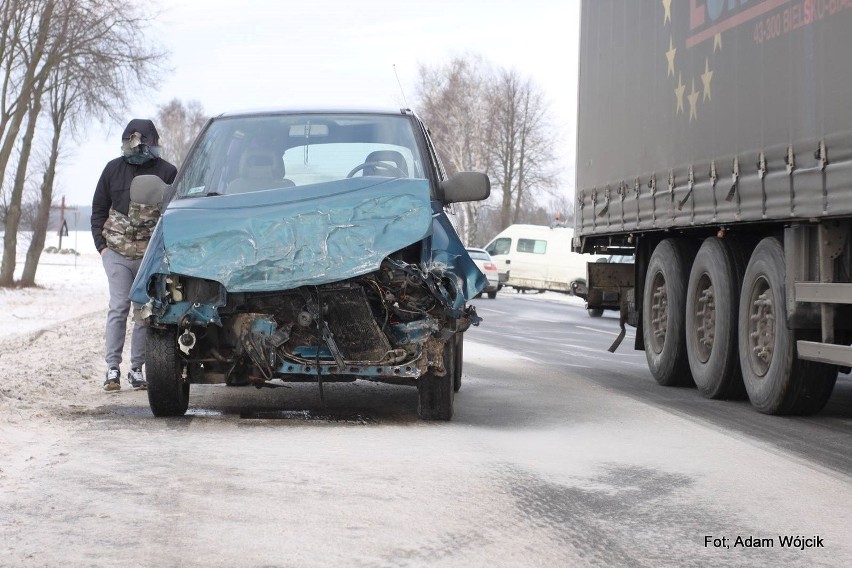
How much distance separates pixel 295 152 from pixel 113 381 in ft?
7.40

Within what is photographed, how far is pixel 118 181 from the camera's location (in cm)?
995

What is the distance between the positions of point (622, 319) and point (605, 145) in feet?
5.64

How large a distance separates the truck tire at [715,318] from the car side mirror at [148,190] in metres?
4.18

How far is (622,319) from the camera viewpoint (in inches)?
517

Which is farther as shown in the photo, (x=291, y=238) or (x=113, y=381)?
(x=113, y=381)

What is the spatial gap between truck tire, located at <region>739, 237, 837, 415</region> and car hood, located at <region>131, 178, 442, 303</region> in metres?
2.70

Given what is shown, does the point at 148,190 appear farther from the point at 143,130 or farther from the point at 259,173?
the point at 143,130

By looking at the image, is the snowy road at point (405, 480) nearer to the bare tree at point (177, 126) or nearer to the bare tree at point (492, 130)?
the bare tree at point (492, 130)

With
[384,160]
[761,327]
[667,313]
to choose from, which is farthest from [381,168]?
[667,313]

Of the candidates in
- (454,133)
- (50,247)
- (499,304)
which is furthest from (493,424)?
(50,247)

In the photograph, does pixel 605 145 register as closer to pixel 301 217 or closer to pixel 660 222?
pixel 660 222

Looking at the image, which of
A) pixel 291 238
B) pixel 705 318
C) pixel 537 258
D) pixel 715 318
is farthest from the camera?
pixel 537 258

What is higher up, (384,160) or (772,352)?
(384,160)

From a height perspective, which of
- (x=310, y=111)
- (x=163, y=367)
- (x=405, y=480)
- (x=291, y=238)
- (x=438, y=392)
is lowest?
(x=405, y=480)
